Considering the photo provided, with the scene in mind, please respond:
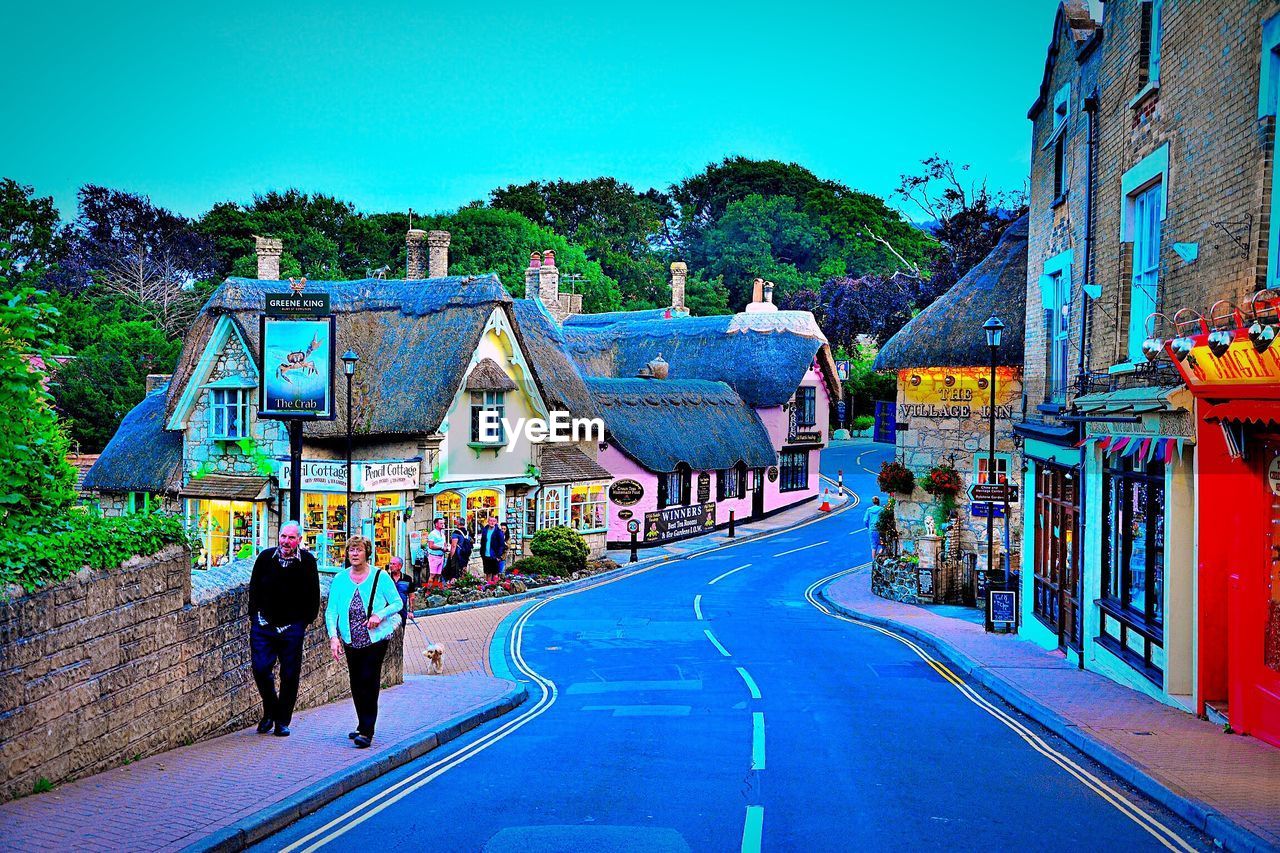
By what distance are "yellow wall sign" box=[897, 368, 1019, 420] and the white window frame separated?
693 inches

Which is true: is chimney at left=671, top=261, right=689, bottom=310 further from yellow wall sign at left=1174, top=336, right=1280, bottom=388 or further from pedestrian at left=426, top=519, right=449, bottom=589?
yellow wall sign at left=1174, top=336, right=1280, bottom=388

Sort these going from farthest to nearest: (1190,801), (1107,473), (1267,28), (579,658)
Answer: (579,658)
(1107,473)
(1267,28)
(1190,801)

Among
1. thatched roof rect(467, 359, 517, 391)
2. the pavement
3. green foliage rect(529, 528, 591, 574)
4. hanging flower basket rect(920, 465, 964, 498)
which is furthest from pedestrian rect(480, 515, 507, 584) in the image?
the pavement

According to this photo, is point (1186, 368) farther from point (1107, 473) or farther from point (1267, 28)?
point (1107, 473)

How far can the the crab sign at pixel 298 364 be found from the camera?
22.3m

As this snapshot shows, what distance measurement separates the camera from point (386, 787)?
10.4 metres

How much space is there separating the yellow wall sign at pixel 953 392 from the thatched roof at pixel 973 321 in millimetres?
388

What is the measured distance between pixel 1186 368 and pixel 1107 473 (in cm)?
507

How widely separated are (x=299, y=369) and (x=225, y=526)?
13.0m

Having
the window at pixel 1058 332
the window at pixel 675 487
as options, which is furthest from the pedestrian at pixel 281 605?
the window at pixel 675 487

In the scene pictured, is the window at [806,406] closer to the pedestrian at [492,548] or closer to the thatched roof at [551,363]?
the thatched roof at [551,363]

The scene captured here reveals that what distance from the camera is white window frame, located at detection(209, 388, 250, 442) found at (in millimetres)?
33500

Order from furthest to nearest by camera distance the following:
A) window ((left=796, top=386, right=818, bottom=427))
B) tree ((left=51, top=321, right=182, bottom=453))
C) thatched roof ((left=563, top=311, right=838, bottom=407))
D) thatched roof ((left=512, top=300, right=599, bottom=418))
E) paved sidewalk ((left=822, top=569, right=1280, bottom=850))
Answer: window ((left=796, top=386, right=818, bottom=427)) < thatched roof ((left=563, top=311, right=838, bottom=407)) < tree ((left=51, top=321, right=182, bottom=453)) < thatched roof ((left=512, top=300, right=599, bottom=418)) < paved sidewalk ((left=822, top=569, right=1280, bottom=850))

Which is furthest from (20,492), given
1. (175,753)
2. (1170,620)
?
(1170,620)
